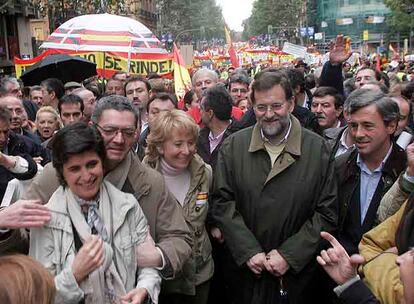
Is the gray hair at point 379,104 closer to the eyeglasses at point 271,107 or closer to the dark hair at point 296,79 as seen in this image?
the eyeglasses at point 271,107

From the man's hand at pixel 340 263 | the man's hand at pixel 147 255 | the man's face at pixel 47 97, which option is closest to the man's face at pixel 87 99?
the man's face at pixel 47 97

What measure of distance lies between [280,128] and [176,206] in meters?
0.92

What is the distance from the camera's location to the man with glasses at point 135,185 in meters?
2.85

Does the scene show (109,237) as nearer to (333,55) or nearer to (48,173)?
(48,173)

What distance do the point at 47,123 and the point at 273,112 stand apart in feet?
10.4

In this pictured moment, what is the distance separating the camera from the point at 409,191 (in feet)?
9.70

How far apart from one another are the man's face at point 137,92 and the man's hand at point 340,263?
428cm

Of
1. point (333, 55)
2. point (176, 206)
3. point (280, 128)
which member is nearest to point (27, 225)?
point (176, 206)

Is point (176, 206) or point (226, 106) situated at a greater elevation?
point (226, 106)

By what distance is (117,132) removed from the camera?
3010 millimetres

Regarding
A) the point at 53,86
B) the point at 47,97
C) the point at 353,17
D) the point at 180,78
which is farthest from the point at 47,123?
the point at 353,17

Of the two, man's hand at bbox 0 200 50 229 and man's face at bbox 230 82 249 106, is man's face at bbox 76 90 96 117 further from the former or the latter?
man's hand at bbox 0 200 50 229

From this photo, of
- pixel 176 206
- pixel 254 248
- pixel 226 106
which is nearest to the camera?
pixel 176 206

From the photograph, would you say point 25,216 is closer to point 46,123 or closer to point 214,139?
point 214,139
